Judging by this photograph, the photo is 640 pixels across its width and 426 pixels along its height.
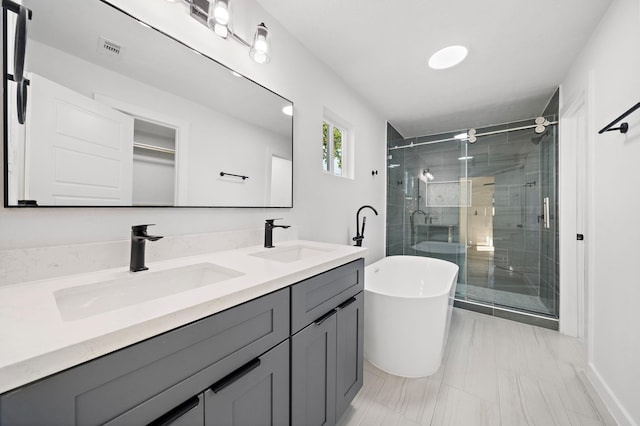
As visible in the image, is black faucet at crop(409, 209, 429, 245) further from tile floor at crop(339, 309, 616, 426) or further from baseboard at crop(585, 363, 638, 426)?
baseboard at crop(585, 363, 638, 426)

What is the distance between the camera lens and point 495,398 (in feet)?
4.93

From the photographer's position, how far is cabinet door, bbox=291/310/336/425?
0.94 m

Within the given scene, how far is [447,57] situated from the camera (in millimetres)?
1978

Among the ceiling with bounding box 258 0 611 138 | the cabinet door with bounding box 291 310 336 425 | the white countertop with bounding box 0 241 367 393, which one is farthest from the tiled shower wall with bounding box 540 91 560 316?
the white countertop with bounding box 0 241 367 393

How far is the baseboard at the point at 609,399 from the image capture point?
1.24 metres

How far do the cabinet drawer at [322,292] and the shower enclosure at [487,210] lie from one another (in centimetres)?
199

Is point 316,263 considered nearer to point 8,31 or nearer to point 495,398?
point 8,31

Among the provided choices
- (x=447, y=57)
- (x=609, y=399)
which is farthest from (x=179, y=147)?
(x=609, y=399)

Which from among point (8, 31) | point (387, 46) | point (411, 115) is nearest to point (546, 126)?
point (411, 115)

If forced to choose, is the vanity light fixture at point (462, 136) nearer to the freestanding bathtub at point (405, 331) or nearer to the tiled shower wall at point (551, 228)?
the tiled shower wall at point (551, 228)

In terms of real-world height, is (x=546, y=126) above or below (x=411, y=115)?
below

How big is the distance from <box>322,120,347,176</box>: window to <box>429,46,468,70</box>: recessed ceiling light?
950 millimetres

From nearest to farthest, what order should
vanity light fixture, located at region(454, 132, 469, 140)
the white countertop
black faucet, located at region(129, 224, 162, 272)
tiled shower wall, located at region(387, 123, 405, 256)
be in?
the white countertop
black faucet, located at region(129, 224, 162, 272)
vanity light fixture, located at region(454, 132, 469, 140)
tiled shower wall, located at region(387, 123, 405, 256)

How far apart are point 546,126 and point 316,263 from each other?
3016 mm
